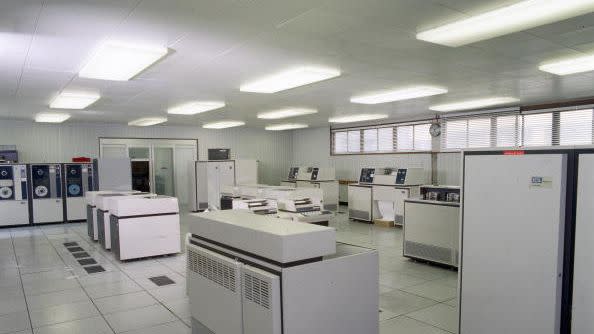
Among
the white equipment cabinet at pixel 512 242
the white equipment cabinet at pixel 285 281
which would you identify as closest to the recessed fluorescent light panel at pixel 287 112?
the white equipment cabinet at pixel 512 242

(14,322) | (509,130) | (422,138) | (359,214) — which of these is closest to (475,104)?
(509,130)

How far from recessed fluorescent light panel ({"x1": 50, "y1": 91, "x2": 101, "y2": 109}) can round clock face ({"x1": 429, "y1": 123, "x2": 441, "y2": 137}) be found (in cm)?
748

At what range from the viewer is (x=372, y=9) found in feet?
9.21

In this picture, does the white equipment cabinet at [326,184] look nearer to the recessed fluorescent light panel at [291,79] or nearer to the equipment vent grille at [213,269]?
the recessed fluorescent light panel at [291,79]

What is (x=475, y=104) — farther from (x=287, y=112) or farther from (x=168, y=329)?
(x=168, y=329)

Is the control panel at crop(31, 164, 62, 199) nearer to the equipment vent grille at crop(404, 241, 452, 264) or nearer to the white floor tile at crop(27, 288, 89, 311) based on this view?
the white floor tile at crop(27, 288, 89, 311)

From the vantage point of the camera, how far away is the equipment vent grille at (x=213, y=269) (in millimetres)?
2389

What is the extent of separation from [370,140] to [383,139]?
506 millimetres

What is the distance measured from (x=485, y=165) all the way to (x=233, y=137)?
1114 centimetres

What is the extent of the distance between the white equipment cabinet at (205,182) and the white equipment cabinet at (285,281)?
29.9ft

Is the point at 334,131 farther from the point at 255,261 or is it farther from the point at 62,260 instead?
the point at 255,261

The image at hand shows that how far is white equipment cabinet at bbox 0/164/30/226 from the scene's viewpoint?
29.8ft

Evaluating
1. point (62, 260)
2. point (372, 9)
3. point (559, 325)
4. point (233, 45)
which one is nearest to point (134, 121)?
point (62, 260)

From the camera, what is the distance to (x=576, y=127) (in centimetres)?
743
